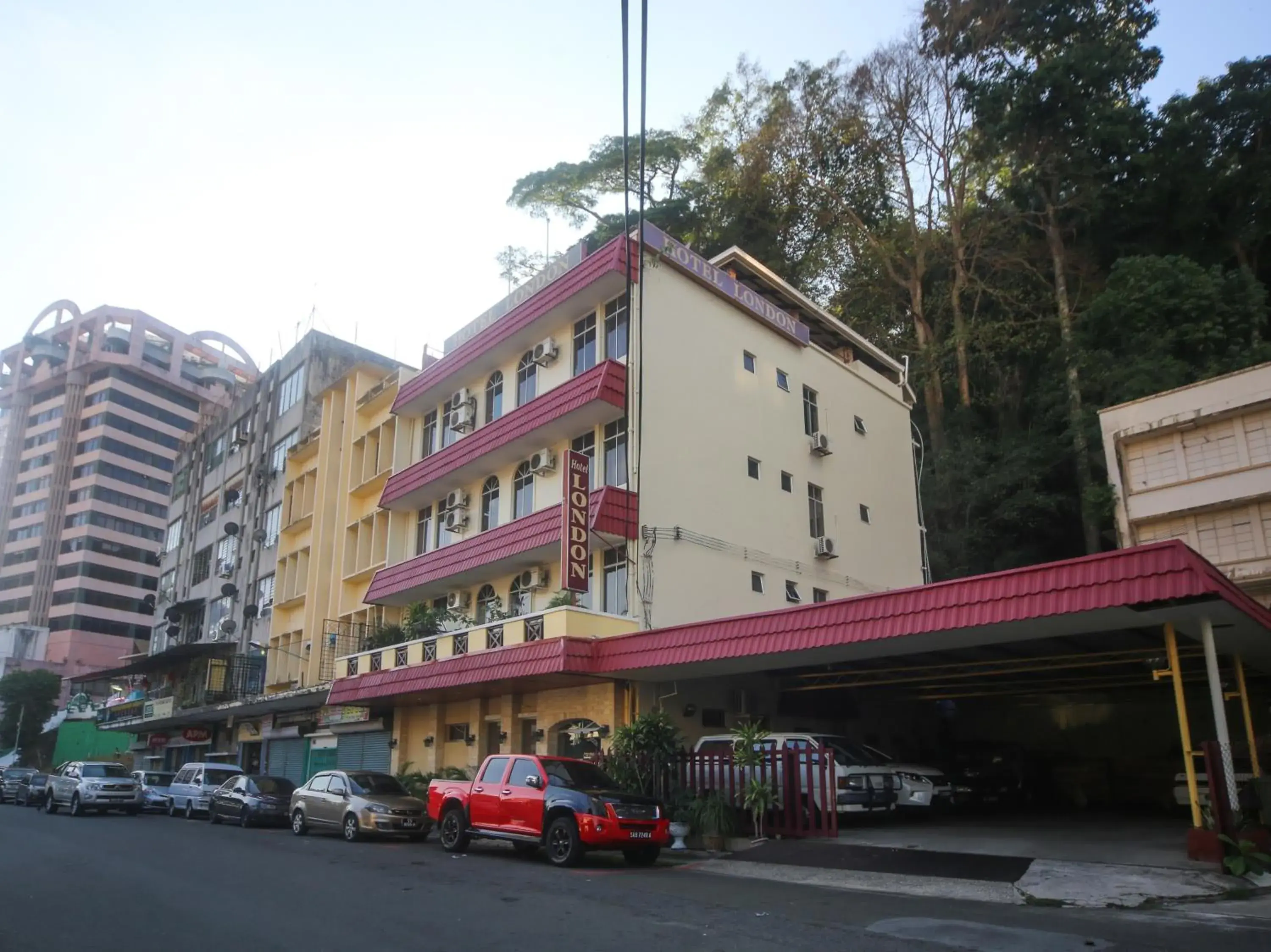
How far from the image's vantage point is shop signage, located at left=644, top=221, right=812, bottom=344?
82.2ft

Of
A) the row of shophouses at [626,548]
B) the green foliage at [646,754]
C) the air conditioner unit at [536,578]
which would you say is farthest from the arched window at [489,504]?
the green foliage at [646,754]

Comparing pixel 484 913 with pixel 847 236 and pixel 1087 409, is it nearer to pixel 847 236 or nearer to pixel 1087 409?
pixel 1087 409

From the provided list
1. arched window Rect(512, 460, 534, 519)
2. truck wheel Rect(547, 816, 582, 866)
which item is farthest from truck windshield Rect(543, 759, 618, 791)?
arched window Rect(512, 460, 534, 519)

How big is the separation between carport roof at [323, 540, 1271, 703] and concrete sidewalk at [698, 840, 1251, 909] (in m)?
3.23

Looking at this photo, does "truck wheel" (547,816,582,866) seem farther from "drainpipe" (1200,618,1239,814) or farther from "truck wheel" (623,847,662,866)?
"drainpipe" (1200,618,1239,814)

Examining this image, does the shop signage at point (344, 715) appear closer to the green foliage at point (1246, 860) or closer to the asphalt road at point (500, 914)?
the asphalt road at point (500, 914)

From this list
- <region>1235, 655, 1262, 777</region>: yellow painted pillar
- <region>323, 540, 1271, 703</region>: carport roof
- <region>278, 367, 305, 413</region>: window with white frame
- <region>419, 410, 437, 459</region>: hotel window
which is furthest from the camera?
<region>278, 367, 305, 413</region>: window with white frame

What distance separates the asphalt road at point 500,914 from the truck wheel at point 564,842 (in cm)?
29

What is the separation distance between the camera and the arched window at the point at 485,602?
26.3 meters

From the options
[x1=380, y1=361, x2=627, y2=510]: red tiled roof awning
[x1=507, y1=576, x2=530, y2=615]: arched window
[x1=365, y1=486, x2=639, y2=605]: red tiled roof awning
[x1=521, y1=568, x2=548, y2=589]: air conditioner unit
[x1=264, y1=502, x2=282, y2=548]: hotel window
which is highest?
[x1=264, y1=502, x2=282, y2=548]: hotel window

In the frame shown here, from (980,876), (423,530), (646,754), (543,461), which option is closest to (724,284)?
(543,461)

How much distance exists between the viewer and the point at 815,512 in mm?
28266

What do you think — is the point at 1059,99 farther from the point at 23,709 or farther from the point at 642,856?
the point at 23,709

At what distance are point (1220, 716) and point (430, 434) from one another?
2455 cm
